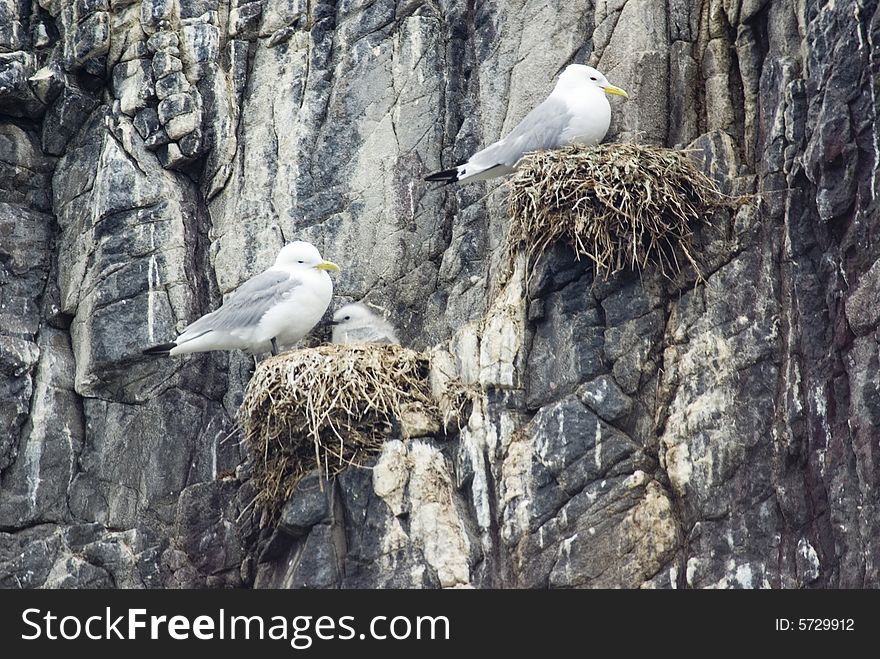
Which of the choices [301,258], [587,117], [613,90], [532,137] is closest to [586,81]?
[613,90]

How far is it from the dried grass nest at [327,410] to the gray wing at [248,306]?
52 cm

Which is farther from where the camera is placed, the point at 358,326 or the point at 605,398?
the point at 358,326

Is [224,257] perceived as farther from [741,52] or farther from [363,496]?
[741,52]

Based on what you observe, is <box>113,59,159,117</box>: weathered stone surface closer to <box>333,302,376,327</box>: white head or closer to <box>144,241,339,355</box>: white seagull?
<box>144,241,339,355</box>: white seagull

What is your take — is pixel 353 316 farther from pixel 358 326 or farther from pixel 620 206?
pixel 620 206

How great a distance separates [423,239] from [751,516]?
3.79 metres

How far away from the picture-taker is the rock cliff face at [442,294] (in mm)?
9500

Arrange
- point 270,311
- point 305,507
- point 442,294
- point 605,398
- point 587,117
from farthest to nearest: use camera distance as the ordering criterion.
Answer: point 442,294
point 270,311
point 587,117
point 305,507
point 605,398

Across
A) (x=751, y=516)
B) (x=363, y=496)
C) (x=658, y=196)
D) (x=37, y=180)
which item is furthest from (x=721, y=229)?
(x=37, y=180)

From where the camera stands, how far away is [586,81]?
37.1ft

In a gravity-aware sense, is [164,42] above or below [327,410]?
above

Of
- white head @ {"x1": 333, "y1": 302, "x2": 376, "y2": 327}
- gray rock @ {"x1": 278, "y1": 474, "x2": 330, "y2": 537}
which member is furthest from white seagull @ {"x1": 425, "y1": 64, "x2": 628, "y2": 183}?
gray rock @ {"x1": 278, "y1": 474, "x2": 330, "y2": 537}

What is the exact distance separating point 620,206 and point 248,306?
2.96 meters

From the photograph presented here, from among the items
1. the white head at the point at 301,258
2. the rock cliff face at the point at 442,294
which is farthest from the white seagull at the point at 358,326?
the white head at the point at 301,258
